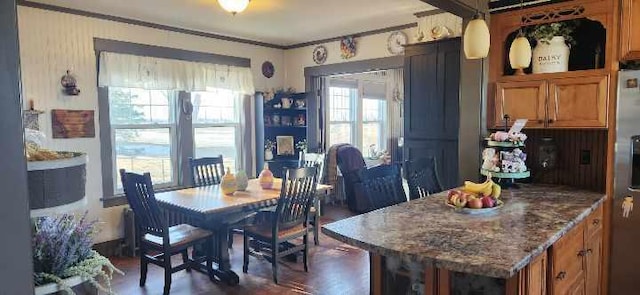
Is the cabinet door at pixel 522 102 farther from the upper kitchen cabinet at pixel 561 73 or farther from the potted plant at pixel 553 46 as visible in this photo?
the potted plant at pixel 553 46

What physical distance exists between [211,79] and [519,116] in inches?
139

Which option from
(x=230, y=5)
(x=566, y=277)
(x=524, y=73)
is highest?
(x=230, y=5)

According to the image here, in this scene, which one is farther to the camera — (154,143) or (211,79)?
(211,79)

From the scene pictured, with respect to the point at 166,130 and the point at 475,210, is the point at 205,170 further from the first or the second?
the point at 475,210

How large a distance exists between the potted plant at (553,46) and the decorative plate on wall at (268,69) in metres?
3.74

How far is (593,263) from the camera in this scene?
254 centimetres

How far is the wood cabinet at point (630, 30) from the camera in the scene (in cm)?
256

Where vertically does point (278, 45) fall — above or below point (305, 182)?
above

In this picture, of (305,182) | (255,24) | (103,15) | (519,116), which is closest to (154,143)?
(103,15)

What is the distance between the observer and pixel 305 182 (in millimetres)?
3641

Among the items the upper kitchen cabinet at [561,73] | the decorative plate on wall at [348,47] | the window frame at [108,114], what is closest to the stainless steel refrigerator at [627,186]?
the upper kitchen cabinet at [561,73]

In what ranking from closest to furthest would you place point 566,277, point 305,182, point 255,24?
point 566,277, point 305,182, point 255,24

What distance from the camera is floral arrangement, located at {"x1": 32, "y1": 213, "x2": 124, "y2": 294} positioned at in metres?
1.31

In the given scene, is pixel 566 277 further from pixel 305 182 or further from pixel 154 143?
pixel 154 143
